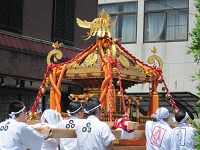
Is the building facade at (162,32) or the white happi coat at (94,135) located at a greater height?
the building facade at (162,32)

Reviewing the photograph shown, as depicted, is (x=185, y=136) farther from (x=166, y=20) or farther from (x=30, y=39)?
(x=166, y=20)

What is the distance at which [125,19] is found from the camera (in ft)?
92.0

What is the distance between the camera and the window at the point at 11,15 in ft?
54.8

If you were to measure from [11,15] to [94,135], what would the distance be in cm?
1006

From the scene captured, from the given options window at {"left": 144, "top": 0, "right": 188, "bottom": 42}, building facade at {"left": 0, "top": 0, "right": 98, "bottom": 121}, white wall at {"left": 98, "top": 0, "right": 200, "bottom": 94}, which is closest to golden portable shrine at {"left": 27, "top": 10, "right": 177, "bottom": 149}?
building facade at {"left": 0, "top": 0, "right": 98, "bottom": 121}

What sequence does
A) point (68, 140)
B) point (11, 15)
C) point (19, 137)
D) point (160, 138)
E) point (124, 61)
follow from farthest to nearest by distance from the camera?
point (11, 15)
point (124, 61)
point (160, 138)
point (68, 140)
point (19, 137)

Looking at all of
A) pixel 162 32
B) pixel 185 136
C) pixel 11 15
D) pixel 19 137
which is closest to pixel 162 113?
pixel 185 136

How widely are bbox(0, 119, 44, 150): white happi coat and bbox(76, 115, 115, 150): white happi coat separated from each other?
0.56 metres

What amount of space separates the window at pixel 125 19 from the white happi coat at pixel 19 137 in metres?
20.2

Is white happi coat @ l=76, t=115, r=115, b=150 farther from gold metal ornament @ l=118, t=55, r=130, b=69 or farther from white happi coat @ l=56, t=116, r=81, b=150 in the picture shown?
gold metal ornament @ l=118, t=55, r=130, b=69

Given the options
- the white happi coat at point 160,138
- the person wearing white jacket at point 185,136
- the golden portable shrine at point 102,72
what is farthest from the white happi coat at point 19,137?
the golden portable shrine at point 102,72

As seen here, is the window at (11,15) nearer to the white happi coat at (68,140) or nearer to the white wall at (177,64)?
the white happi coat at (68,140)

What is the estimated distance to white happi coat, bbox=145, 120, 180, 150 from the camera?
373 inches

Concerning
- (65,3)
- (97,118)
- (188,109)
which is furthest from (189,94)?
(97,118)
